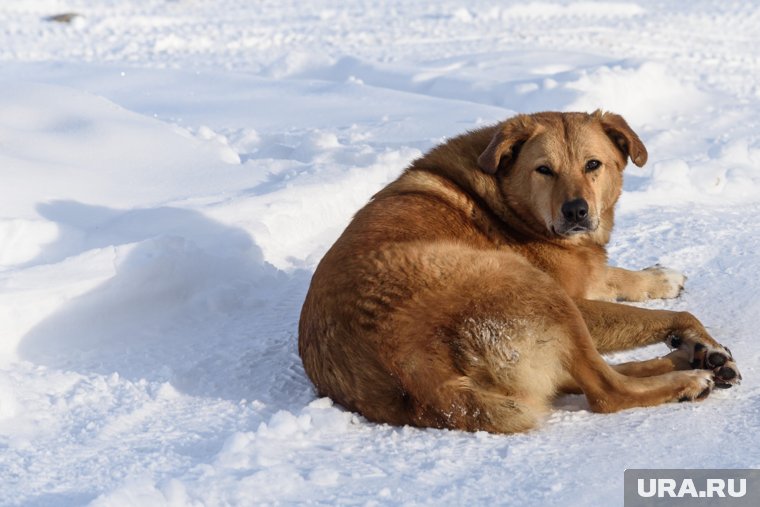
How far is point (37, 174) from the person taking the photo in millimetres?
6406

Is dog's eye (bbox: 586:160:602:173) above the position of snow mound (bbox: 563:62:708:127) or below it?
above

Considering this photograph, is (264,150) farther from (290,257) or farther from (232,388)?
(232,388)

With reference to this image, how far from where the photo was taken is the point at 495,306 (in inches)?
147

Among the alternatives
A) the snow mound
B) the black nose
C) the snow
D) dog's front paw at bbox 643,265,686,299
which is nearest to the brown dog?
the black nose

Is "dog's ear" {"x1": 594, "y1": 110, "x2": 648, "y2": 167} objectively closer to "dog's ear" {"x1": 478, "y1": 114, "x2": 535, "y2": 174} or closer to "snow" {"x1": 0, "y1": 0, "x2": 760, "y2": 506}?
"dog's ear" {"x1": 478, "y1": 114, "x2": 535, "y2": 174}

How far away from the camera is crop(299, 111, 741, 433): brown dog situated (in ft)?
11.8

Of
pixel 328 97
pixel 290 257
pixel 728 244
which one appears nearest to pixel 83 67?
pixel 328 97

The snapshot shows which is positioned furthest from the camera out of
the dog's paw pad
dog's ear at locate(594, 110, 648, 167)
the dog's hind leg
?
dog's ear at locate(594, 110, 648, 167)

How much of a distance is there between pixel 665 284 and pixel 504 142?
4.56ft

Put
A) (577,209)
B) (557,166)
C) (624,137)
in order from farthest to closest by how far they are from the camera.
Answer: (624,137)
(557,166)
(577,209)

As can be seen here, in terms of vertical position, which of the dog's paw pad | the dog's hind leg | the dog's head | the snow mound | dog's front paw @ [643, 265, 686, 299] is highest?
the dog's head

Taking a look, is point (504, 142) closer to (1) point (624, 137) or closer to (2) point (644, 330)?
(1) point (624, 137)

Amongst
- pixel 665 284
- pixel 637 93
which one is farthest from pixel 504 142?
pixel 637 93

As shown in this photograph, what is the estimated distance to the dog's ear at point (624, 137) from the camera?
4.83 m
